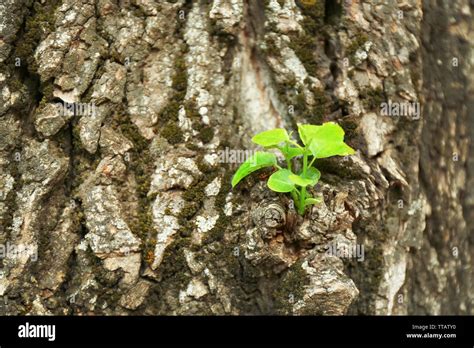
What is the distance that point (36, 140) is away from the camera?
3420 mm

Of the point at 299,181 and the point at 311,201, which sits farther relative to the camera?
the point at 311,201

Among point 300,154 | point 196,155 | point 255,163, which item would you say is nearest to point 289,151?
point 300,154

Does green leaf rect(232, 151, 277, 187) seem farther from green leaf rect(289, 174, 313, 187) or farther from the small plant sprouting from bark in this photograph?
green leaf rect(289, 174, 313, 187)

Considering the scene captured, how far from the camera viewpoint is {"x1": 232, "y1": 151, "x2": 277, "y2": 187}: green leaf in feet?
10.7

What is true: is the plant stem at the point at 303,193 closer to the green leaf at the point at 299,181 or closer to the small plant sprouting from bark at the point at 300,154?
the small plant sprouting from bark at the point at 300,154

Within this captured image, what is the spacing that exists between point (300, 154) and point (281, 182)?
24 cm

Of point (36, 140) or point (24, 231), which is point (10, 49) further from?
point (24, 231)

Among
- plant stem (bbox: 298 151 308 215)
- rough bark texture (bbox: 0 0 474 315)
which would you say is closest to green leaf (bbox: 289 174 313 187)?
plant stem (bbox: 298 151 308 215)

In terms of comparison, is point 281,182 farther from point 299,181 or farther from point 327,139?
point 327,139

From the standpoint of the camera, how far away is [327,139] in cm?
317

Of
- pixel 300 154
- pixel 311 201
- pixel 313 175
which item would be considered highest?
pixel 300 154

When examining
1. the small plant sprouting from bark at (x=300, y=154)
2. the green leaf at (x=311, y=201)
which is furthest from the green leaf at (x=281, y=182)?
the green leaf at (x=311, y=201)

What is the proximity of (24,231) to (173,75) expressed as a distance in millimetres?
1170
